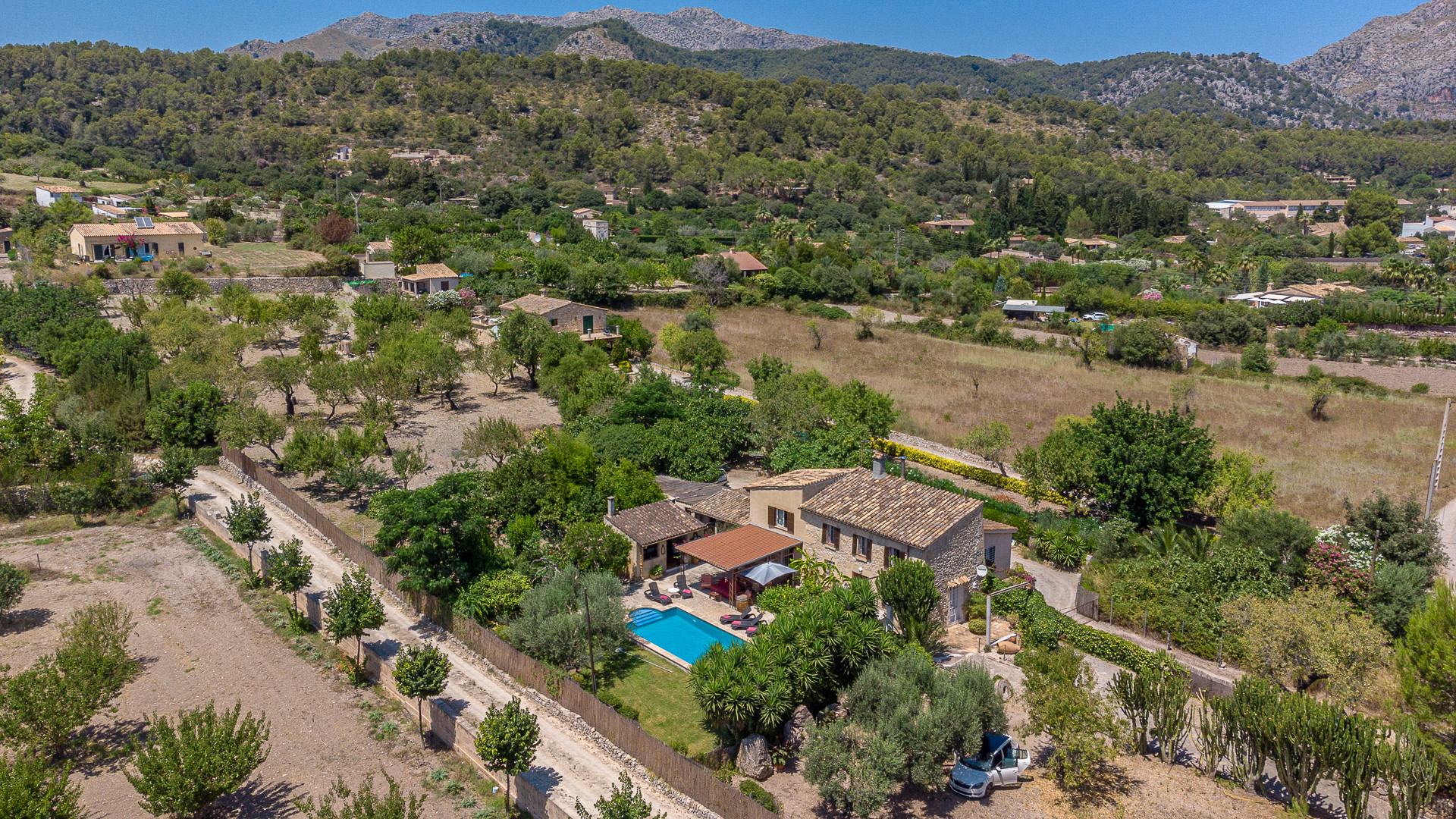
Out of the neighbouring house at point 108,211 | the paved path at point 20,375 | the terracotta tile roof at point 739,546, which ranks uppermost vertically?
the neighbouring house at point 108,211

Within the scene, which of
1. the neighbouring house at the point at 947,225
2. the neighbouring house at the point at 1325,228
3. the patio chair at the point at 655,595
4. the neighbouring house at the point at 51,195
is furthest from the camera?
the neighbouring house at the point at 1325,228

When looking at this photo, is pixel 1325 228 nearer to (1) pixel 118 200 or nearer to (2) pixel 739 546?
(2) pixel 739 546

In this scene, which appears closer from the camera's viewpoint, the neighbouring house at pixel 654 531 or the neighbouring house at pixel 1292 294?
the neighbouring house at pixel 654 531

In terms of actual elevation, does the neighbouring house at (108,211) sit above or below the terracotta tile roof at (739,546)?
above

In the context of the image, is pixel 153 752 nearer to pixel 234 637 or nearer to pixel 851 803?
pixel 234 637

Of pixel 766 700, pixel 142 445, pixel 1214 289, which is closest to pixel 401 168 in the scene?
pixel 142 445

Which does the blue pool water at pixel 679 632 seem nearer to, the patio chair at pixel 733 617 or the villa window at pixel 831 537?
the patio chair at pixel 733 617

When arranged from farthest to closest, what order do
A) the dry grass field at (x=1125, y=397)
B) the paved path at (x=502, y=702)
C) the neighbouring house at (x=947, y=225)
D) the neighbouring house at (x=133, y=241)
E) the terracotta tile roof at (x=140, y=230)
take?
the neighbouring house at (x=947, y=225), the terracotta tile roof at (x=140, y=230), the neighbouring house at (x=133, y=241), the dry grass field at (x=1125, y=397), the paved path at (x=502, y=702)

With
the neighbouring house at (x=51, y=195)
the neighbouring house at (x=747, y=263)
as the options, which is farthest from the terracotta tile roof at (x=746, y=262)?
the neighbouring house at (x=51, y=195)
